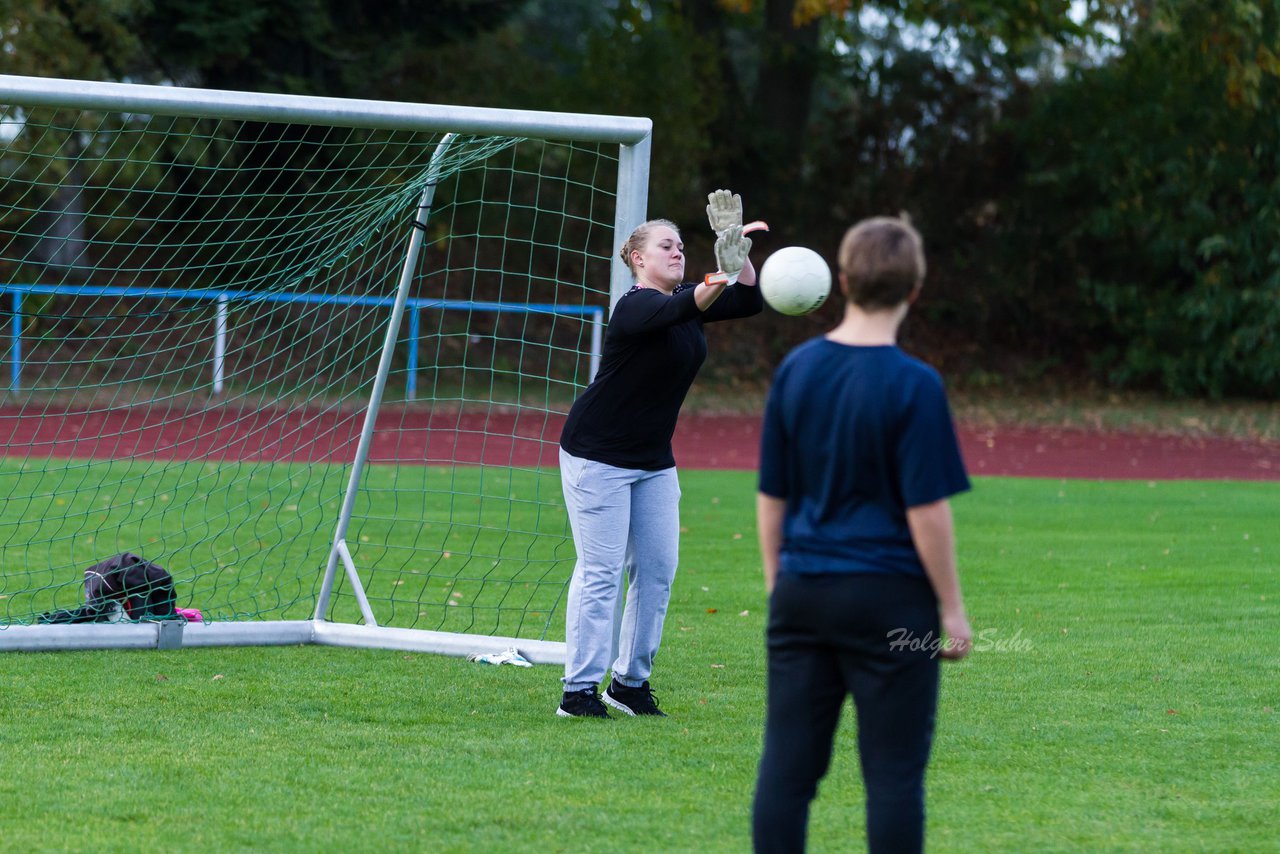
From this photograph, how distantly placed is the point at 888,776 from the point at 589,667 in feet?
8.39

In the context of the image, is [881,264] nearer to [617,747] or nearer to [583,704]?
[617,747]

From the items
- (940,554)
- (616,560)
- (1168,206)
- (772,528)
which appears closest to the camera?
(940,554)

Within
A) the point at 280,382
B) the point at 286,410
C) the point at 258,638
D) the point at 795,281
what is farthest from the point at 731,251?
the point at 280,382

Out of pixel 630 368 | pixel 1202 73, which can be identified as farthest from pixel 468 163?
pixel 1202 73

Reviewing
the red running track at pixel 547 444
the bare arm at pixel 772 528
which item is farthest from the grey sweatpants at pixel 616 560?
the red running track at pixel 547 444

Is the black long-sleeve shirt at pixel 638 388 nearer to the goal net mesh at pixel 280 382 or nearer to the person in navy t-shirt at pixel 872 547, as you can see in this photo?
the goal net mesh at pixel 280 382

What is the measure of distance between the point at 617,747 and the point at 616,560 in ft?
2.41

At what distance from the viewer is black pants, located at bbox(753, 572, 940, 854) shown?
9.52 ft

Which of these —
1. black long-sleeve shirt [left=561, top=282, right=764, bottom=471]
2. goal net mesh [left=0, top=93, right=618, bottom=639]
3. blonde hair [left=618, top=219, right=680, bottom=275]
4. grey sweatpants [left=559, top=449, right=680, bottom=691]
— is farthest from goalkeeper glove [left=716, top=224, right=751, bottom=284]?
goal net mesh [left=0, top=93, right=618, bottom=639]

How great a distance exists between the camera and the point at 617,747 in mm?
4914

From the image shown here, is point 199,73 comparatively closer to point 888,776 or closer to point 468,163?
point 468,163

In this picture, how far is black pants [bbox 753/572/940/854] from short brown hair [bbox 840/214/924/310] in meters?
0.58

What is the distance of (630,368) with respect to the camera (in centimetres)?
520

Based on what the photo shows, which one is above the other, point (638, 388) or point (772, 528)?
point (638, 388)
